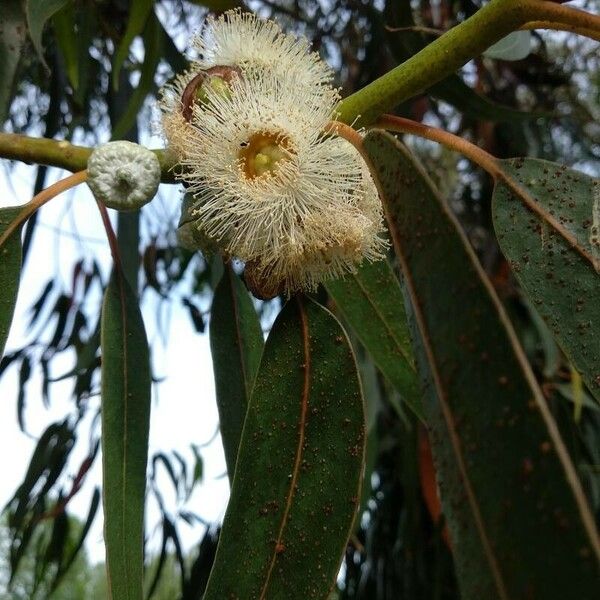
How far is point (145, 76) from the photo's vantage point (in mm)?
1243

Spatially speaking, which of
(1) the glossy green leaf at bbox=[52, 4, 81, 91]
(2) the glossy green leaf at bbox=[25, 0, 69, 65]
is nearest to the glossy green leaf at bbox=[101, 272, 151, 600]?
(2) the glossy green leaf at bbox=[25, 0, 69, 65]

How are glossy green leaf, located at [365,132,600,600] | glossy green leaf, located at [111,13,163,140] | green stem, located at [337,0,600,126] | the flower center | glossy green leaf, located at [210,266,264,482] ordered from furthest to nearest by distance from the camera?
glossy green leaf, located at [111,13,163,140]
glossy green leaf, located at [210,266,264,482]
the flower center
green stem, located at [337,0,600,126]
glossy green leaf, located at [365,132,600,600]

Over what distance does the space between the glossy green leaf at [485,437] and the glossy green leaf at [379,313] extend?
0.39 meters

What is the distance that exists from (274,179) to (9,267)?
0.94ft

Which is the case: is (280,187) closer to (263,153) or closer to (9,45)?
(263,153)

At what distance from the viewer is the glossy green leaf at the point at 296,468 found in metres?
0.66

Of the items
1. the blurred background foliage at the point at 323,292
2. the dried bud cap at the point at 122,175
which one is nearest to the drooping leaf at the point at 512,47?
the blurred background foliage at the point at 323,292

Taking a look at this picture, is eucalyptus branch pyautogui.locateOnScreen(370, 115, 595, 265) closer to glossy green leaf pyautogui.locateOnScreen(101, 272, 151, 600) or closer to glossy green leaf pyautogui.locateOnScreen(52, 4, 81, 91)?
glossy green leaf pyautogui.locateOnScreen(101, 272, 151, 600)

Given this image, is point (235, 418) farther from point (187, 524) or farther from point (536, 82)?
point (536, 82)

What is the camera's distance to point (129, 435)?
0.80 metres

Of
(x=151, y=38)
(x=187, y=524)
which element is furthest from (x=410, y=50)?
(x=187, y=524)

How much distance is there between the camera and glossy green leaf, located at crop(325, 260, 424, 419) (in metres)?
0.95

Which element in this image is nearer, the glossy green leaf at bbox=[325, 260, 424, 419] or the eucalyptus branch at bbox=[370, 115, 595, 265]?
the eucalyptus branch at bbox=[370, 115, 595, 265]

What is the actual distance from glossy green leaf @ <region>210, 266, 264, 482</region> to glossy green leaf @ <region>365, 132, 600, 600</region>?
0.37 m
